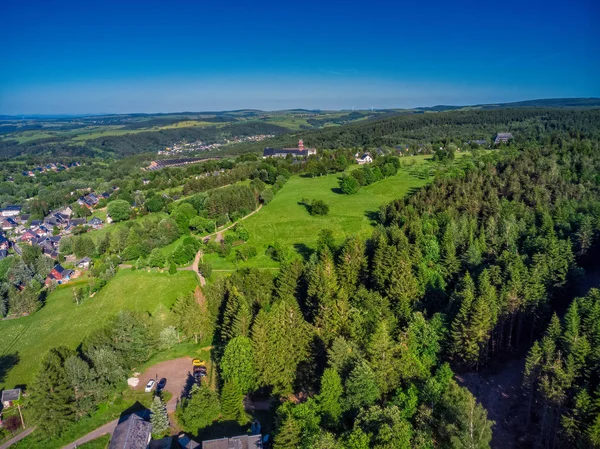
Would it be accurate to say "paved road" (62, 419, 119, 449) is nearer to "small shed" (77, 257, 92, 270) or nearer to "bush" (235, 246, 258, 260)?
"bush" (235, 246, 258, 260)

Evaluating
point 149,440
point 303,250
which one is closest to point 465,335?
point 149,440

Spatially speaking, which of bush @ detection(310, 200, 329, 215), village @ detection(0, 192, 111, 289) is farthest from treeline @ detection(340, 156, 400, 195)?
village @ detection(0, 192, 111, 289)

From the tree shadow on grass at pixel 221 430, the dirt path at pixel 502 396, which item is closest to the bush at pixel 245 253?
the tree shadow on grass at pixel 221 430

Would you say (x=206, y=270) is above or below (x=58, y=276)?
above

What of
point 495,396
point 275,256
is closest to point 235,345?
point 495,396

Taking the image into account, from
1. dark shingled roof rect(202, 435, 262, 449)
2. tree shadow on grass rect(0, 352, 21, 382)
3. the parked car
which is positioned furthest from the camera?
tree shadow on grass rect(0, 352, 21, 382)

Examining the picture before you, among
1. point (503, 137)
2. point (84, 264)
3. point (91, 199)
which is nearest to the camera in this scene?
point (84, 264)

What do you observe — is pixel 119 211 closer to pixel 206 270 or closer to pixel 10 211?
pixel 206 270
